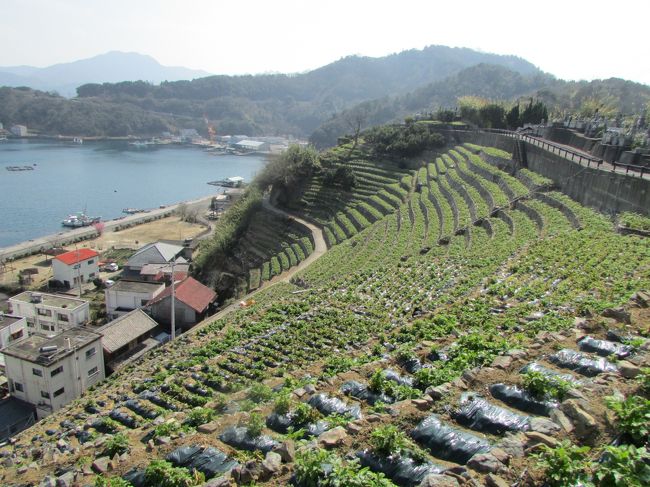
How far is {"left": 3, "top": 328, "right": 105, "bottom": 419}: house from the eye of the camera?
1942 cm

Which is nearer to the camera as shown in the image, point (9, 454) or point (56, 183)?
point (9, 454)

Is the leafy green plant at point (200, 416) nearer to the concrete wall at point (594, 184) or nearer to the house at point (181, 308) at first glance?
the concrete wall at point (594, 184)

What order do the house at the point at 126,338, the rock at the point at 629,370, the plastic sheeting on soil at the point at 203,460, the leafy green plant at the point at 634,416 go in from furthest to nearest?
1. the house at the point at 126,338
2. the rock at the point at 629,370
3. the plastic sheeting on soil at the point at 203,460
4. the leafy green plant at the point at 634,416

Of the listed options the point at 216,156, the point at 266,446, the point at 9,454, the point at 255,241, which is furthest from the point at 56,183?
the point at 266,446

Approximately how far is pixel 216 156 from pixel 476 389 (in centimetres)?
14244

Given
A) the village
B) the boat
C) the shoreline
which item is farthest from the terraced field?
the boat

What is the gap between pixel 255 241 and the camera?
3719 centimetres

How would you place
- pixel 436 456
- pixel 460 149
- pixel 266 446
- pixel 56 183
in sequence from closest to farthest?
pixel 436 456 → pixel 266 446 → pixel 460 149 → pixel 56 183

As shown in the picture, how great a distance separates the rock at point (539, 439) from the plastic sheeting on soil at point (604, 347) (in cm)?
281

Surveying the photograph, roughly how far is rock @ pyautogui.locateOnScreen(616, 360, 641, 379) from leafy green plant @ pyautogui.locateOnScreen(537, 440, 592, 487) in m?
2.26

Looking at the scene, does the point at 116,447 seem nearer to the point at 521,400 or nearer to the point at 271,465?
the point at 271,465

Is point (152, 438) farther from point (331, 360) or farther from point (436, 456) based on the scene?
point (436, 456)

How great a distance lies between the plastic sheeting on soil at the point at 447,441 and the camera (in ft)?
19.4

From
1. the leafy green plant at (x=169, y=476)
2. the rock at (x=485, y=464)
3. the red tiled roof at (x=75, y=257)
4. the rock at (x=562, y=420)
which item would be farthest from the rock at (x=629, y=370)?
the red tiled roof at (x=75, y=257)
